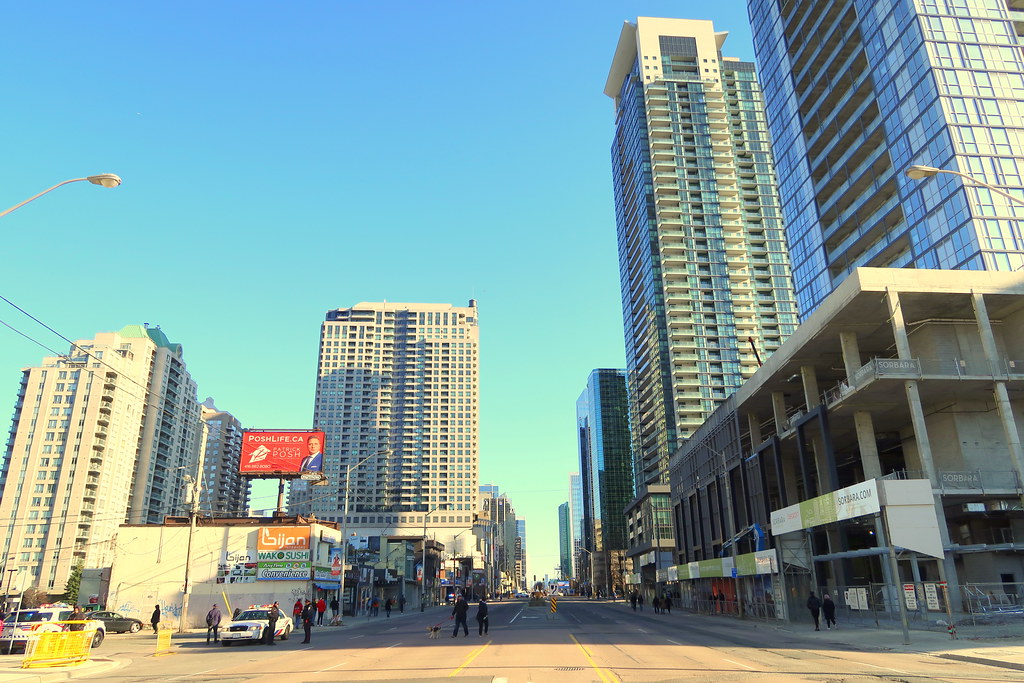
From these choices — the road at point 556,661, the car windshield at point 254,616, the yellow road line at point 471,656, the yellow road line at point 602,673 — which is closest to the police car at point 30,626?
the road at point 556,661

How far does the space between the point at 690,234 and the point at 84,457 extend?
12486 centimetres

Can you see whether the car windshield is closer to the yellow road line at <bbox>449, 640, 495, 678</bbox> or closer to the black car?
the yellow road line at <bbox>449, 640, 495, 678</bbox>

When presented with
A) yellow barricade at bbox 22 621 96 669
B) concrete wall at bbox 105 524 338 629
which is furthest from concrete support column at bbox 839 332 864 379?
yellow barricade at bbox 22 621 96 669

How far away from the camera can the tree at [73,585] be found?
111 meters

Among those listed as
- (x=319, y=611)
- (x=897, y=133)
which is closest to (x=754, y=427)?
(x=897, y=133)

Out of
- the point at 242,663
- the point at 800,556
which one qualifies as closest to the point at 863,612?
the point at 800,556

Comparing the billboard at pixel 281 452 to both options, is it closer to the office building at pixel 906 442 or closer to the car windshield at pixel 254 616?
the car windshield at pixel 254 616

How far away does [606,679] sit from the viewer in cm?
1457

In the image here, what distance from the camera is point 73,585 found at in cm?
11400

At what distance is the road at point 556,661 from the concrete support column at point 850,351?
691 inches

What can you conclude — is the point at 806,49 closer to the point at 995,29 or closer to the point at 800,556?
the point at 995,29

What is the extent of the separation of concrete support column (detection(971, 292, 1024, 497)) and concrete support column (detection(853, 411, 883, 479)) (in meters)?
6.85

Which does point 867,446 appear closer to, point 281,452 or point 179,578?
point 281,452

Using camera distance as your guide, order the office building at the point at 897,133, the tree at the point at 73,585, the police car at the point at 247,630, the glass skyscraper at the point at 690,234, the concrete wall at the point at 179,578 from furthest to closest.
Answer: the glass skyscraper at the point at 690,234 < the tree at the point at 73,585 < the office building at the point at 897,133 < the concrete wall at the point at 179,578 < the police car at the point at 247,630
